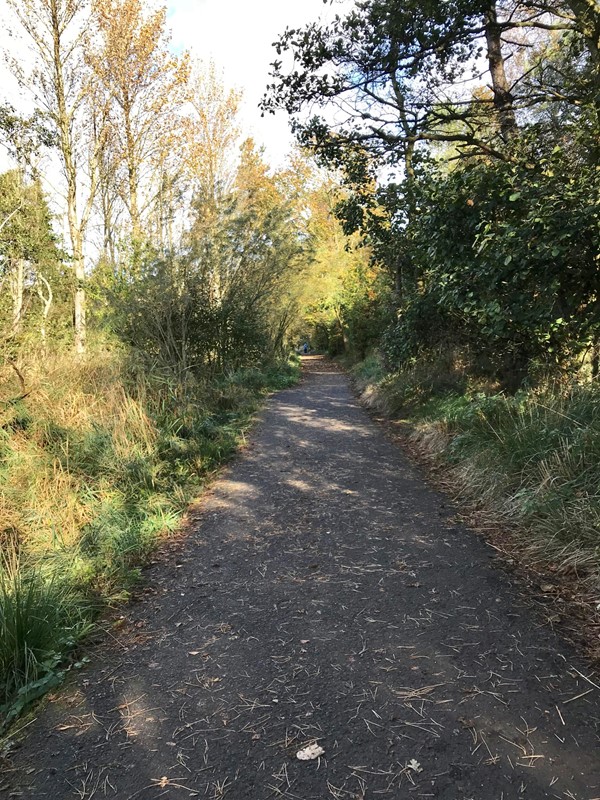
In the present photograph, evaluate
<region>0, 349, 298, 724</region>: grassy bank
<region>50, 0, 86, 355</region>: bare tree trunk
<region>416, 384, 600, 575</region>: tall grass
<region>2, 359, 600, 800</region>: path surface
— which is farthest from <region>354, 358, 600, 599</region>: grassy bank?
<region>50, 0, 86, 355</region>: bare tree trunk

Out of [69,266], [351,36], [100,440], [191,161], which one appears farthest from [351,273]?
[100,440]

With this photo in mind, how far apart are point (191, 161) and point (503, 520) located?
1785cm

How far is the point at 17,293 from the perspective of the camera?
7.84 metres

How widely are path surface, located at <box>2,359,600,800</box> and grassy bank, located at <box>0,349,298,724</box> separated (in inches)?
13.5

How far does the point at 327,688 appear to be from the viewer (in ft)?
8.58

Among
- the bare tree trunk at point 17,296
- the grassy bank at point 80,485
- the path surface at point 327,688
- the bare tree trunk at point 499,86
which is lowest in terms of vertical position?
the path surface at point 327,688

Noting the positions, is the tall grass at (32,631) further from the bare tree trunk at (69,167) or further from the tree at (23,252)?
the bare tree trunk at (69,167)

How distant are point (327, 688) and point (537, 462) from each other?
10.1 feet

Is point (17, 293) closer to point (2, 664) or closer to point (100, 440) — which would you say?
point (100, 440)

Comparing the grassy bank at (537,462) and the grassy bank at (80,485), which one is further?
the grassy bank at (537,462)

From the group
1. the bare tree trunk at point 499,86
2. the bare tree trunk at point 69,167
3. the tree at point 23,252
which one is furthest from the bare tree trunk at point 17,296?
the bare tree trunk at point 499,86

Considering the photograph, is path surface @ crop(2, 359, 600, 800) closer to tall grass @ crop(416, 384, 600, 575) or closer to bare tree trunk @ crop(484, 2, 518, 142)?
tall grass @ crop(416, 384, 600, 575)

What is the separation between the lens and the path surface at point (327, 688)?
2.09 metres

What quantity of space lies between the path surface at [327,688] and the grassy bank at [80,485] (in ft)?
1.13
